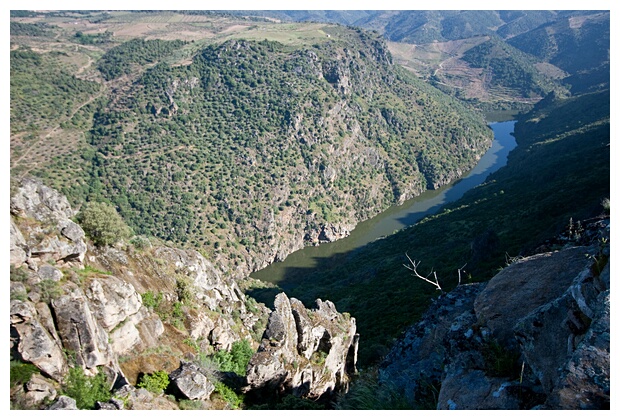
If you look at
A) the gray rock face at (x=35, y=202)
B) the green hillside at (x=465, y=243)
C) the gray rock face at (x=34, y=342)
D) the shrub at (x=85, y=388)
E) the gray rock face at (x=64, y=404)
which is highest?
the gray rock face at (x=35, y=202)

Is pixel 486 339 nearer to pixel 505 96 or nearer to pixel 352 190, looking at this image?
pixel 352 190

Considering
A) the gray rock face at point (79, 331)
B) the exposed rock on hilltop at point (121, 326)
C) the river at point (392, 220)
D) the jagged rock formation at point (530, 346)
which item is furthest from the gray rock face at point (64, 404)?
the river at point (392, 220)

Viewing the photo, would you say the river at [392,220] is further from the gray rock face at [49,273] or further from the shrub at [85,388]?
the shrub at [85,388]

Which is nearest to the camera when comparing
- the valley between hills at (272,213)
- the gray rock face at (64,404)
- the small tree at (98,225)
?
the gray rock face at (64,404)

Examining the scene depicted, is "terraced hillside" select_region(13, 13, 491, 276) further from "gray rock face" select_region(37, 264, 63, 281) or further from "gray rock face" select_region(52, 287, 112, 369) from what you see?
"gray rock face" select_region(52, 287, 112, 369)

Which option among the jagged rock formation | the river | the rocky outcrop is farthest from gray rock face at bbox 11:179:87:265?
the river

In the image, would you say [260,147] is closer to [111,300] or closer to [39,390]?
[111,300]

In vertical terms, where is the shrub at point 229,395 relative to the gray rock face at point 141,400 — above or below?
below
